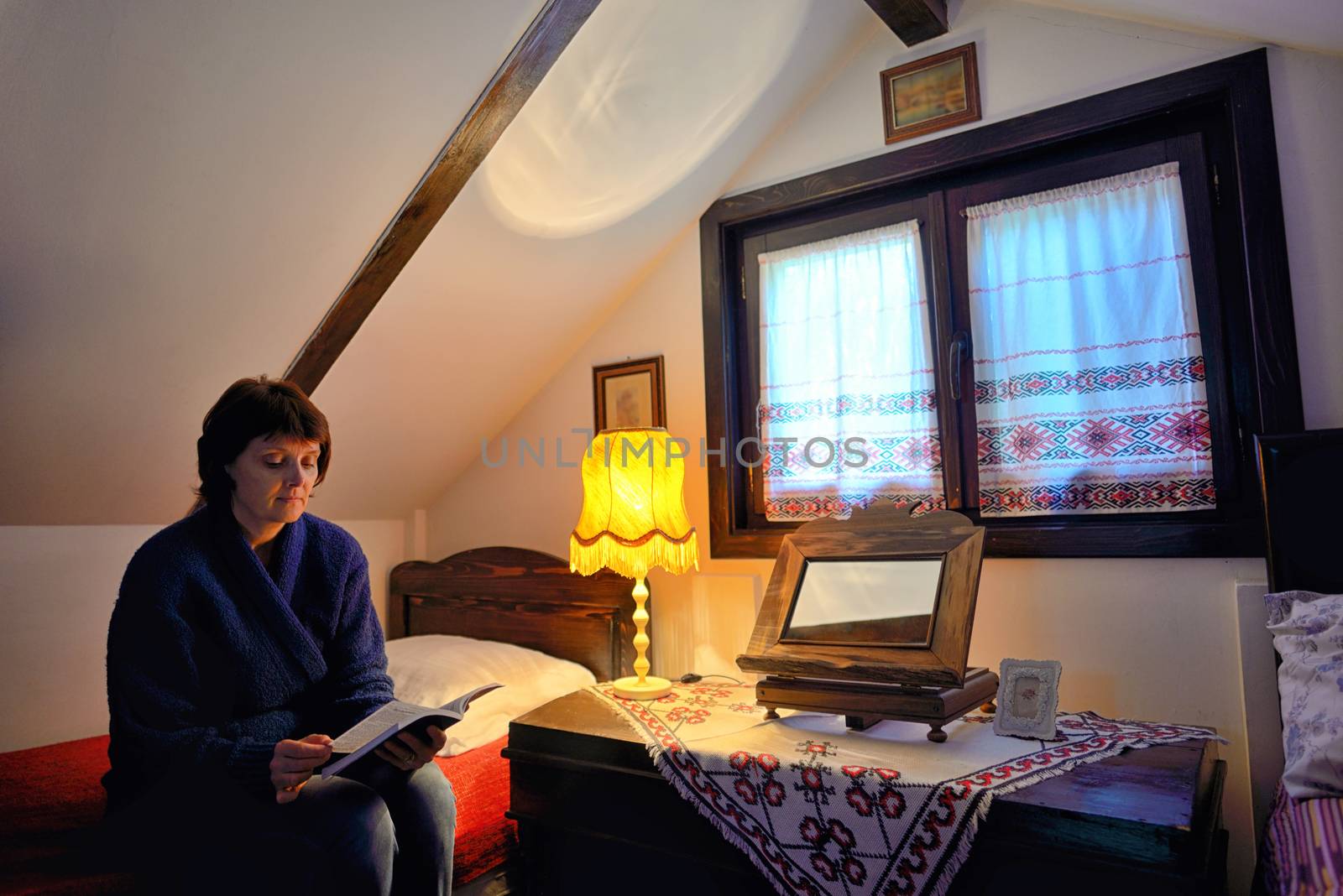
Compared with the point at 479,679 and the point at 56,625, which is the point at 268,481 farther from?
the point at 56,625

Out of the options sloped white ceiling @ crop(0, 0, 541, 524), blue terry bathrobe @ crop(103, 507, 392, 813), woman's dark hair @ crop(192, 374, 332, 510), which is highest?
sloped white ceiling @ crop(0, 0, 541, 524)

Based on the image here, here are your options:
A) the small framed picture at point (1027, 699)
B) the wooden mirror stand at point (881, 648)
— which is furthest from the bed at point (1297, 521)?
the wooden mirror stand at point (881, 648)

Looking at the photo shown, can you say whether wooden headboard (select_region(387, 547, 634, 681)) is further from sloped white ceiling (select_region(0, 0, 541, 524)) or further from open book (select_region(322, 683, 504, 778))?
open book (select_region(322, 683, 504, 778))

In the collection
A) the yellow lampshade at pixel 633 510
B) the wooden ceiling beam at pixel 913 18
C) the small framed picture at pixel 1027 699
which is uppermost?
the wooden ceiling beam at pixel 913 18

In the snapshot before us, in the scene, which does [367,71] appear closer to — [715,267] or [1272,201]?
[715,267]

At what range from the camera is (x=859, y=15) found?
7.98ft

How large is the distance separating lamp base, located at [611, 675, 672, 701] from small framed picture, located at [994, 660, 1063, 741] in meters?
0.83

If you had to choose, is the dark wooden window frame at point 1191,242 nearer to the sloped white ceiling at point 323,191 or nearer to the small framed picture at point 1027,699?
the sloped white ceiling at point 323,191

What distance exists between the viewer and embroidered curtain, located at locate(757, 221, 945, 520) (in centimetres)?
240

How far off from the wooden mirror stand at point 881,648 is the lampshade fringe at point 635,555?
286 millimetres

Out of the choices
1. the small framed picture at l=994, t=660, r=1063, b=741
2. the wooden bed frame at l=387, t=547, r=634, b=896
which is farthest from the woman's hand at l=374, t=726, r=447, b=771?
the wooden bed frame at l=387, t=547, r=634, b=896

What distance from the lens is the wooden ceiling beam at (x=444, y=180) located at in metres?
1.95

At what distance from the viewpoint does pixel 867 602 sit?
1916 millimetres

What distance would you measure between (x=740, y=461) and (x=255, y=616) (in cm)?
154
